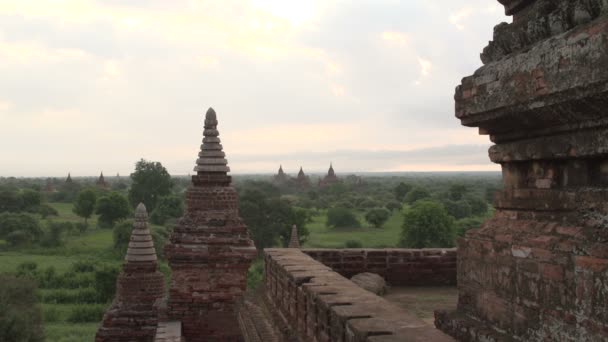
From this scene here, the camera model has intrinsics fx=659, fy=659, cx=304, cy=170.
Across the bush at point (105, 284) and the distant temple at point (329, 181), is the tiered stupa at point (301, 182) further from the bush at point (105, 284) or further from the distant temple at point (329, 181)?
the bush at point (105, 284)

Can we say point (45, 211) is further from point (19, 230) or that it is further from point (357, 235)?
point (357, 235)

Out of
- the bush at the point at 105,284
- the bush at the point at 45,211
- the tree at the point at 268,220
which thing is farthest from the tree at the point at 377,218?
the bush at the point at 45,211

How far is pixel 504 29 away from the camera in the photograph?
346 centimetres

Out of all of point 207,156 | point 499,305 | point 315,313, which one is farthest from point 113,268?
point 499,305

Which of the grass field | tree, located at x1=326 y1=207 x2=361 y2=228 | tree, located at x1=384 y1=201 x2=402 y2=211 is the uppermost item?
tree, located at x1=384 y1=201 x2=402 y2=211

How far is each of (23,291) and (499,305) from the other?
25.0 m

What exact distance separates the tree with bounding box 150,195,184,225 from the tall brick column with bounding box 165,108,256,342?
1904 inches

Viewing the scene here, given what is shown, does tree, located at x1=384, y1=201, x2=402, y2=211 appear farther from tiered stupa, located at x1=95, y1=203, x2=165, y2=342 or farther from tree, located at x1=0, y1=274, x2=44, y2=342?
tiered stupa, located at x1=95, y1=203, x2=165, y2=342

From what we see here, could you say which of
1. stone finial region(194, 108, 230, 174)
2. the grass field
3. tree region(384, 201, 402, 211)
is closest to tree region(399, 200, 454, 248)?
the grass field

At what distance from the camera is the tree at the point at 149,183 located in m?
63.6

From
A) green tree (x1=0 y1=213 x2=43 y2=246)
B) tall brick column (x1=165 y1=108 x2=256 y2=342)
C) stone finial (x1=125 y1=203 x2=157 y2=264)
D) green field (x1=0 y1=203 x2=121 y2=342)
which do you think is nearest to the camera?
tall brick column (x1=165 y1=108 x2=256 y2=342)

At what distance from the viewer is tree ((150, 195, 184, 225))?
56.9 metres

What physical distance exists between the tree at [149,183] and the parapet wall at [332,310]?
188 ft

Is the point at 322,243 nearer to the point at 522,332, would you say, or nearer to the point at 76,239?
the point at 76,239
